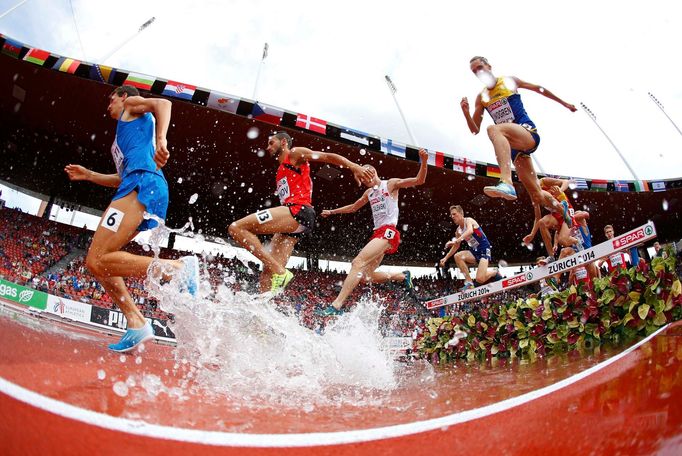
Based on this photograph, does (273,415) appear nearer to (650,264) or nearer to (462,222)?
(650,264)

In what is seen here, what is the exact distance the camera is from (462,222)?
8.92 metres

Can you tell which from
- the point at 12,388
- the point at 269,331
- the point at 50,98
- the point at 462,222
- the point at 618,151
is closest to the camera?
the point at 12,388

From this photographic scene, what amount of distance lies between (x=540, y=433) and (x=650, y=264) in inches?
146

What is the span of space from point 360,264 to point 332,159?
1467mm

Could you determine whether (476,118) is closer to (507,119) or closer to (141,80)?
(507,119)

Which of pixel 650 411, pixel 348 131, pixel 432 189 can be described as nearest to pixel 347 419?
pixel 650 411

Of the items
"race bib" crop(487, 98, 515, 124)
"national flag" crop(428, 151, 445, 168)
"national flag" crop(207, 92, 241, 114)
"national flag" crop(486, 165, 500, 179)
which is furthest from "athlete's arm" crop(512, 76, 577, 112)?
"national flag" crop(486, 165, 500, 179)

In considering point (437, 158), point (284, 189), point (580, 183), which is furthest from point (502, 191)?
point (580, 183)

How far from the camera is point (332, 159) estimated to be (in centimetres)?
479

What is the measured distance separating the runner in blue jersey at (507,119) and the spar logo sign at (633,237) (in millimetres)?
1523

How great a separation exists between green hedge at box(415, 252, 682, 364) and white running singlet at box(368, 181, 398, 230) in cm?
231

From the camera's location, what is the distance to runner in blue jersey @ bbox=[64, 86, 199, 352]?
10.2 feet

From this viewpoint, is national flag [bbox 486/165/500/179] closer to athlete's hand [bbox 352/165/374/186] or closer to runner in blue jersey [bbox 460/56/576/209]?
runner in blue jersey [bbox 460/56/576/209]

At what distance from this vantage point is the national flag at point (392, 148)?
1566 cm
